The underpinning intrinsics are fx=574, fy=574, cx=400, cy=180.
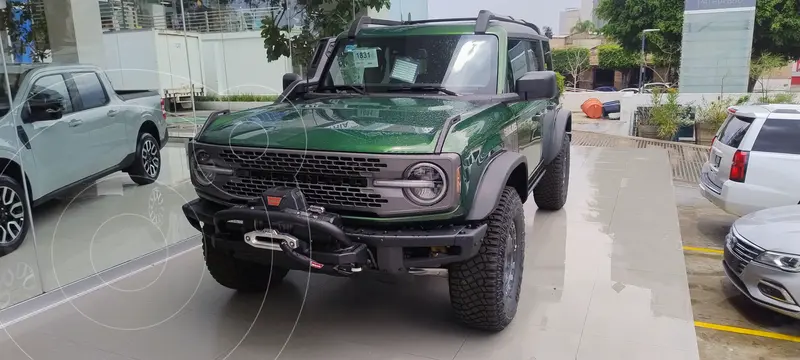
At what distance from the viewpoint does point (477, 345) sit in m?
3.38

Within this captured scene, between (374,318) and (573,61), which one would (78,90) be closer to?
(374,318)

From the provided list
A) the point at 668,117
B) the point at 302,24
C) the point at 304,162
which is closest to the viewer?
the point at 304,162

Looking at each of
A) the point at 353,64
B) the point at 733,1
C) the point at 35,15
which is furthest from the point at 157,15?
the point at 733,1

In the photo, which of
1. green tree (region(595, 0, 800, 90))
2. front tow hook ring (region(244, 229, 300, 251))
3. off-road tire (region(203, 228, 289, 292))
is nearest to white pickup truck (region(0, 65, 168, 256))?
off-road tire (region(203, 228, 289, 292))

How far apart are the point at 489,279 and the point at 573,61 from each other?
4104 cm

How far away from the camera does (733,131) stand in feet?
20.3

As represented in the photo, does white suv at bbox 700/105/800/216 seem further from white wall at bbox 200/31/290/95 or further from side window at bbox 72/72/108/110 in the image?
side window at bbox 72/72/108/110

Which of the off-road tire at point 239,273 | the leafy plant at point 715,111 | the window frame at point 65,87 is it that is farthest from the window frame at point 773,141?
the leafy plant at point 715,111

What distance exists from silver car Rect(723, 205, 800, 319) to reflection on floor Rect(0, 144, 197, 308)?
4686mm

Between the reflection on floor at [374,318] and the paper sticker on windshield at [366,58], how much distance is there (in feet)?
5.33

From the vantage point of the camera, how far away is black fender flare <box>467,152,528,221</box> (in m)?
2.95

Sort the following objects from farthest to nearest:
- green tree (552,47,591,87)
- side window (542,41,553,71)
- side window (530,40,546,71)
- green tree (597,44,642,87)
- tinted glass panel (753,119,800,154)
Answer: green tree (597,44,642,87), green tree (552,47,591,87), side window (542,41,553,71), tinted glass panel (753,119,800,154), side window (530,40,546,71)

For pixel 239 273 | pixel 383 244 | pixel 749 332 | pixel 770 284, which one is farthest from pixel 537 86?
pixel 239 273

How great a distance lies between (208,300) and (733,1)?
51.2 ft
